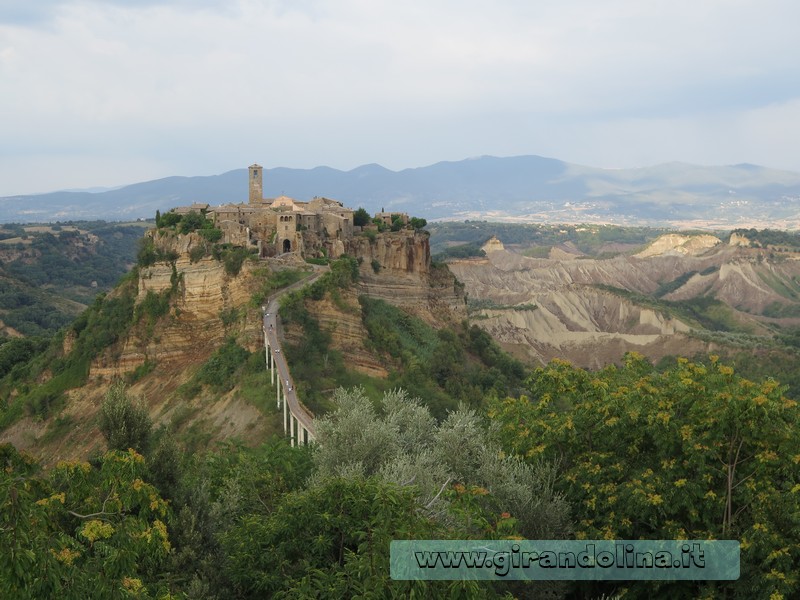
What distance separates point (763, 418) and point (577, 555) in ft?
14.0

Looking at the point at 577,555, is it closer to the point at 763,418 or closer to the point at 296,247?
the point at 763,418

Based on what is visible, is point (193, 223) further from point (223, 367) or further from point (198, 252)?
point (223, 367)

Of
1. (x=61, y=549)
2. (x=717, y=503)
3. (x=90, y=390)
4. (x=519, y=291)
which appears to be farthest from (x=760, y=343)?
(x=61, y=549)

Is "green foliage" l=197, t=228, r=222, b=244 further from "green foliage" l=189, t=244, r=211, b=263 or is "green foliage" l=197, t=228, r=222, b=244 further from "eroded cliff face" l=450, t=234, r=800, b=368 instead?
"eroded cliff face" l=450, t=234, r=800, b=368

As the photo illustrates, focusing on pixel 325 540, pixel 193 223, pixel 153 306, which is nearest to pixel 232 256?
pixel 153 306

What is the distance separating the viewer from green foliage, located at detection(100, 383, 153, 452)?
17.1 meters

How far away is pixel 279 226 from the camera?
47.7 m

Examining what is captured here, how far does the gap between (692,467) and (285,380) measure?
817 inches

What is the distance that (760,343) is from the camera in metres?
78.4

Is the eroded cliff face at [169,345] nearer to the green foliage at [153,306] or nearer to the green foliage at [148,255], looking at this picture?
the green foliage at [153,306]

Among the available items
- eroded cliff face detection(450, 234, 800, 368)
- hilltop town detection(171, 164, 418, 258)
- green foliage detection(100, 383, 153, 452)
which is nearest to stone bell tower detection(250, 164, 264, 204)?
A: hilltop town detection(171, 164, 418, 258)

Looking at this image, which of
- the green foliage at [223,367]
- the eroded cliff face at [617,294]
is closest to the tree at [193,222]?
the green foliage at [223,367]

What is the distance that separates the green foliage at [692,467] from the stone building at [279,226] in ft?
100

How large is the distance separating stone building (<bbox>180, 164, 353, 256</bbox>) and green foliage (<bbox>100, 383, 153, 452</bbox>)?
27.8 m
